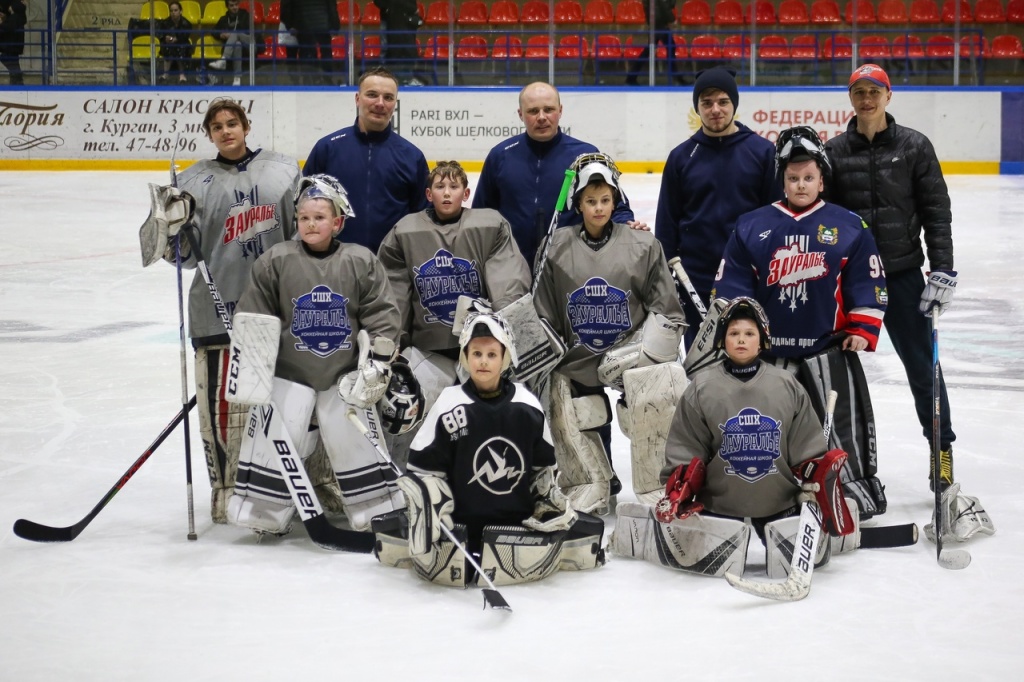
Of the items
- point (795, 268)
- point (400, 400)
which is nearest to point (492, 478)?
point (400, 400)

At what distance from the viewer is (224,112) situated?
3818 millimetres

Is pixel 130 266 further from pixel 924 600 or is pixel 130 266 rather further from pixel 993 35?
pixel 993 35

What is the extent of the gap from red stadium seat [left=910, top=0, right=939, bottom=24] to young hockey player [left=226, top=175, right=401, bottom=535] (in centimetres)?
1350

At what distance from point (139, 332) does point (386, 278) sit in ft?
11.3

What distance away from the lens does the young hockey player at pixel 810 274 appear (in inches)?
144

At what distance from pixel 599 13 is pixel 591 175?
1285cm

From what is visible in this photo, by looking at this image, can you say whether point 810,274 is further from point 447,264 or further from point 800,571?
point 447,264

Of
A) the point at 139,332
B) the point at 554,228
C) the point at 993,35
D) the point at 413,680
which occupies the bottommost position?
the point at 413,680

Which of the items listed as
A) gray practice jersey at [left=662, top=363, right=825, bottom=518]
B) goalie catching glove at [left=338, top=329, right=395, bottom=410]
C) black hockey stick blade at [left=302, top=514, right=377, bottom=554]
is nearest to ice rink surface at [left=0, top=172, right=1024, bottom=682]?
black hockey stick blade at [left=302, top=514, right=377, bottom=554]

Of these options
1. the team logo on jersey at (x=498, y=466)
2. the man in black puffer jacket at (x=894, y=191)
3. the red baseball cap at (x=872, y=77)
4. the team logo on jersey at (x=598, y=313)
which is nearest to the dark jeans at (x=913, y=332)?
the man in black puffer jacket at (x=894, y=191)

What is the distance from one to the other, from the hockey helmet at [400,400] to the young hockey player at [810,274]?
984 millimetres

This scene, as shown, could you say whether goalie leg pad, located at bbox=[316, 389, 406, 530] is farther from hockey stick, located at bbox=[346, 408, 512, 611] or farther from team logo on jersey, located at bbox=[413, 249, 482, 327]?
team logo on jersey, located at bbox=[413, 249, 482, 327]

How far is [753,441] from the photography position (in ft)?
10.9

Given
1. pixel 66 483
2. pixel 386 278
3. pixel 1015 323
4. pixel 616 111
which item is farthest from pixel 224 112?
pixel 616 111
